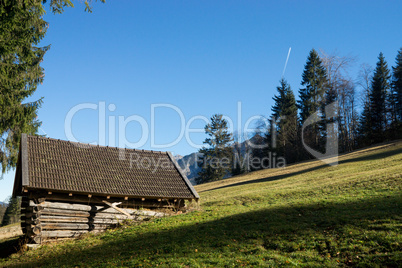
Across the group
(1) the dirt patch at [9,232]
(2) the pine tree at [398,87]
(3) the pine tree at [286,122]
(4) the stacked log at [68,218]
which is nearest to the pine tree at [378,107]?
(2) the pine tree at [398,87]

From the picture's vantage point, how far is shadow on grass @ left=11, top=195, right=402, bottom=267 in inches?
446

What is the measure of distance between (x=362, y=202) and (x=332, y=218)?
12.7ft

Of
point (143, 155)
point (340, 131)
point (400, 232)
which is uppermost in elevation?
point (340, 131)

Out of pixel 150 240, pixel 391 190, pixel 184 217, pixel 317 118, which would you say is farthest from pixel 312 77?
pixel 150 240

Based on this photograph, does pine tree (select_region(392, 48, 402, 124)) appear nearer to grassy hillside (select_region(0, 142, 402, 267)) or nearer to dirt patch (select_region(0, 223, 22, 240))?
grassy hillside (select_region(0, 142, 402, 267))

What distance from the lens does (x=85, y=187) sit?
734 inches

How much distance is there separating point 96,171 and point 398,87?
63.6 meters

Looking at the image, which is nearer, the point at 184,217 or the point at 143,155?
the point at 184,217

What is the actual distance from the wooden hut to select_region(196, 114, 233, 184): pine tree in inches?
2023

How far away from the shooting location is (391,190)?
19.5 metres

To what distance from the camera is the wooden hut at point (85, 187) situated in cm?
1762

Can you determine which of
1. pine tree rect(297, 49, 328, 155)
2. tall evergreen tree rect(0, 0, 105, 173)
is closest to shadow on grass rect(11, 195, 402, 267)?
tall evergreen tree rect(0, 0, 105, 173)

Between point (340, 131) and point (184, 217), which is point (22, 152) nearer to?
point (184, 217)

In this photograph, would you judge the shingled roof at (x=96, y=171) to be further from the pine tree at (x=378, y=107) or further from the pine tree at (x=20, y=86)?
the pine tree at (x=378, y=107)
